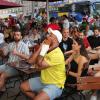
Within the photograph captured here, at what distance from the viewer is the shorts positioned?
506 cm

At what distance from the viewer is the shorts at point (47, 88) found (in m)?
5.06

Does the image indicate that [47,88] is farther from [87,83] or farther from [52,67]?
[87,83]

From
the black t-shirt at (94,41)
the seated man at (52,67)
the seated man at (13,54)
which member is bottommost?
the black t-shirt at (94,41)

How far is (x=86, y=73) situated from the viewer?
19.8 feet

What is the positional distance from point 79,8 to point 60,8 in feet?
10.6

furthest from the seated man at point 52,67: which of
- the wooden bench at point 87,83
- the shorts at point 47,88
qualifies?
the wooden bench at point 87,83

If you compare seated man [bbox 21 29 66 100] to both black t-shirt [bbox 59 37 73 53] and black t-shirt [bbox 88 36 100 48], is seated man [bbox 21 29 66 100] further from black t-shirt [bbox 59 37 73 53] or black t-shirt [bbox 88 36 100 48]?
black t-shirt [bbox 88 36 100 48]

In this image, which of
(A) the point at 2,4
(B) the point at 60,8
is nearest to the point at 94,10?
(B) the point at 60,8

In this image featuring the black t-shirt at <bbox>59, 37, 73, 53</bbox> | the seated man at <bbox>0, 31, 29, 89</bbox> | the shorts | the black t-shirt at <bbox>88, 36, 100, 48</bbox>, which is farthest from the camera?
the black t-shirt at <bbox>88, 36, 100, 48</bbox>

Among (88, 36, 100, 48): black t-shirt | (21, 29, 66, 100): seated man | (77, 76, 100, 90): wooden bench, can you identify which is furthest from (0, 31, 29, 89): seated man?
(88, 36, 100, 48): black t-shirt

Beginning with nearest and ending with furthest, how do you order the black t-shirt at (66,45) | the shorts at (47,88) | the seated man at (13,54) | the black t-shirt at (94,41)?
the shorts at (47,88), the seated man at (13,54), the black t-shirt at (66,45), the black t-shirt at (94,41)

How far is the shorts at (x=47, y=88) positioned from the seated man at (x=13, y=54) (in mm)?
1491

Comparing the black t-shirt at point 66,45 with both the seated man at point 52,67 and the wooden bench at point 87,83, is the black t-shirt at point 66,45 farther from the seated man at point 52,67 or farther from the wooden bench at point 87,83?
the wooden bench at point 87,83

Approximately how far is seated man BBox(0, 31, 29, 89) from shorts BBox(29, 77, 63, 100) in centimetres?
149
